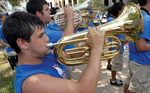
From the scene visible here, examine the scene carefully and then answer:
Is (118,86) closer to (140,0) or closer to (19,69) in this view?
(140,0)

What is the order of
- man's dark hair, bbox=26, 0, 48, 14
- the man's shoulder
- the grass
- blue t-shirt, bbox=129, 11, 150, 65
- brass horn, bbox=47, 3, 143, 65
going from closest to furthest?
the man's shoulder
brass horn, bbox=47, 3, 143, 65
blue t-shirt, bbox=129, 11, 150, 65
man's dark hair, bbox=26, 0, 48, 14
the grass

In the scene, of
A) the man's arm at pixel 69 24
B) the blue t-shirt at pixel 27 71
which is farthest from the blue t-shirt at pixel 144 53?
the blue t-shirt at pixel 27 71

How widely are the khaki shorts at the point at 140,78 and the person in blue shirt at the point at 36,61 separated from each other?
1.19 m

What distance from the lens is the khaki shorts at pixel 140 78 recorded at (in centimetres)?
183

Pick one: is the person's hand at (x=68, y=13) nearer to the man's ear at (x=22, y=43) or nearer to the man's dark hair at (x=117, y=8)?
the man's ear at (x=22, y=43)

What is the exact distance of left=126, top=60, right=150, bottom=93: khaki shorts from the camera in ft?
6.01

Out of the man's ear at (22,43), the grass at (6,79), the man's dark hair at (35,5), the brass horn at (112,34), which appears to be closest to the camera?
the man's ear at (22,43)

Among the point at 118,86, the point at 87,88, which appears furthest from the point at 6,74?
the point at 87,88

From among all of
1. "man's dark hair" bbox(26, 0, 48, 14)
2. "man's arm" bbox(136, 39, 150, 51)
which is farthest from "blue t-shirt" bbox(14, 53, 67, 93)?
"man's arm" bbox(136, 39, 150, 51)

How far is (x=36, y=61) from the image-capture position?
1082mm

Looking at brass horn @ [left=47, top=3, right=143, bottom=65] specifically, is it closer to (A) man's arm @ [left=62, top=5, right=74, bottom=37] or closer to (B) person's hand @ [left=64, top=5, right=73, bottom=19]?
(A) man's arm @ [left=62, top=5, right=74, bottom=37]

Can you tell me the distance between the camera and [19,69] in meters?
0.99

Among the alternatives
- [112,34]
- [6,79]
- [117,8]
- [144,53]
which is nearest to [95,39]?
[112,34]

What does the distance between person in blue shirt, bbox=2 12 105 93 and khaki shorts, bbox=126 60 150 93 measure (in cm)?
119
